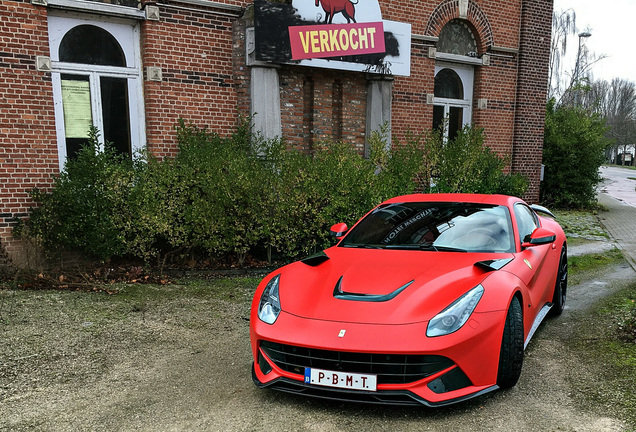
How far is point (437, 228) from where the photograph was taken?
14.8ft

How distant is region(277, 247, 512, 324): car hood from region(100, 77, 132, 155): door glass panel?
19.8 ft

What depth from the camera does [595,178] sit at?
15.7 m

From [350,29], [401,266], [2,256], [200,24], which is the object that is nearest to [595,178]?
[350,29]

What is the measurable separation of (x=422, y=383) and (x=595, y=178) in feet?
49.3

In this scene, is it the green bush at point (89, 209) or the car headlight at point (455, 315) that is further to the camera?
the green bush at point (89, 209)

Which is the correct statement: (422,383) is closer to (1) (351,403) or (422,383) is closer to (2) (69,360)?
(1) (351,403)

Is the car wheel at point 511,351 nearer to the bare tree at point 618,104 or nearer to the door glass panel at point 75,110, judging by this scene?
the door glass panel at point 75,110

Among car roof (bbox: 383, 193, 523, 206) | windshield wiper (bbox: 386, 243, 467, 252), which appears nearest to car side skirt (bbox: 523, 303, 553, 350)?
windshield wiper (bbox: 386, 243, 467, 252)

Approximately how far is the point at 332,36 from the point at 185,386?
797 cm

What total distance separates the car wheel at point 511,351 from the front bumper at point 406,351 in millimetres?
102

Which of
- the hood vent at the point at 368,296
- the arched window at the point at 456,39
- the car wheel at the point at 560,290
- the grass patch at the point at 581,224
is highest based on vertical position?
the arched window at the point at 456,39

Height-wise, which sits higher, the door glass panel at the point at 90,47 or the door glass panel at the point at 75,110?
the door glass panel at the point at 90,47

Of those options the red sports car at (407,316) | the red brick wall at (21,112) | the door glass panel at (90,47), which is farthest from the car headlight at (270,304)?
the door glass panel at (90,47)

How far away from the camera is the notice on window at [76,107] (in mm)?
8383
